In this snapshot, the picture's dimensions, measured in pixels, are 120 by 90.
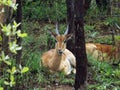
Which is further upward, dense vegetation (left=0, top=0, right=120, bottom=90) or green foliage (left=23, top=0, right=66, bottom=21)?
green foliage (left=23, top=0, right=66, bottom=21)

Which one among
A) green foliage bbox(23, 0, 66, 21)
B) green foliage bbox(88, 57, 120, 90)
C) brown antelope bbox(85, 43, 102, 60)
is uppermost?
green foliage bbox(23, 0, 66, 21)

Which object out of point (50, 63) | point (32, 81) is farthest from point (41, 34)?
point (32, 81)

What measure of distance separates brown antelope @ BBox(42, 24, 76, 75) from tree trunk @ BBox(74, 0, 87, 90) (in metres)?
1.78

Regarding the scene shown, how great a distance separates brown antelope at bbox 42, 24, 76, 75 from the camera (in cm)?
857

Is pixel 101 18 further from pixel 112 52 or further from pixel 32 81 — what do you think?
pixel 32 81

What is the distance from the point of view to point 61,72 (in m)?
8.54

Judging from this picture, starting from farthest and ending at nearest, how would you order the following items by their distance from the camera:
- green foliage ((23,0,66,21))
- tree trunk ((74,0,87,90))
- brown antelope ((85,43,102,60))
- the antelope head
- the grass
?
green foliage ((23,0,66,21))
brown antelope ((85,43,102,60))
the antelope head
the grass
tree trunk ((74,0,87,90))

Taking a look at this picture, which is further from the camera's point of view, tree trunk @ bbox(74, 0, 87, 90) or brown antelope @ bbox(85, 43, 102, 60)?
brown antelope @ bbox(85, 43, 102, 60)

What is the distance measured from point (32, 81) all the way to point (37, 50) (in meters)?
2.67

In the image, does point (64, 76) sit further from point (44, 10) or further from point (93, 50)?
point (44, 10)

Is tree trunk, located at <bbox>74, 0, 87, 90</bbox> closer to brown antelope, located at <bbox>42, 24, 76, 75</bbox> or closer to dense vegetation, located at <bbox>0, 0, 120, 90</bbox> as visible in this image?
dense vegetation, located at <bbox>0, 0, 120, 90</bbox>

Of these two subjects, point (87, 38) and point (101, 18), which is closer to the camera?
point (87, 38)

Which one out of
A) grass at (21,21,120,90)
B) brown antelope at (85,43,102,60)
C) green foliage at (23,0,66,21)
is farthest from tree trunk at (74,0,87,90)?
green foliage at (23,0,66,21)

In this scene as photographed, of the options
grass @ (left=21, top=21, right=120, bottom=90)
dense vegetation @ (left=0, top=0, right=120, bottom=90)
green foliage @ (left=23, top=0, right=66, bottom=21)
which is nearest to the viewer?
grass @ (left=21, top=21, right=120, bottom=90)
